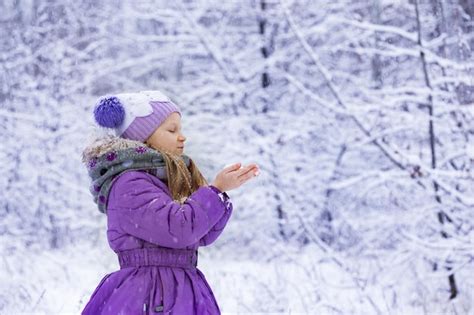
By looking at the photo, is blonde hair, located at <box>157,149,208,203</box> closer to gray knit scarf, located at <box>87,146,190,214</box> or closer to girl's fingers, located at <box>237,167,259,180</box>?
gray knit scarf, located at <box>87,146,190,214</box>

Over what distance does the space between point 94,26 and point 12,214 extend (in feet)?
8.33

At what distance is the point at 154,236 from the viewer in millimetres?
2256

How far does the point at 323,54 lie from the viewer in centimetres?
820

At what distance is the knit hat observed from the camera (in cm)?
247

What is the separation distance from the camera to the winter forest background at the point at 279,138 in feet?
20.3

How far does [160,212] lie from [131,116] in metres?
0.40

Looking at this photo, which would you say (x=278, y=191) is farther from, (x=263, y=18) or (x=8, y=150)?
(x=8, y=150)

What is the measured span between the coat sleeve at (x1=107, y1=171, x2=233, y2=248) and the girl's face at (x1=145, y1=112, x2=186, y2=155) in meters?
0.19

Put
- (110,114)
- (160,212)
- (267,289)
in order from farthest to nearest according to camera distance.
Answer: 1. (267,289)
2. (110,114)
3. (160,212)

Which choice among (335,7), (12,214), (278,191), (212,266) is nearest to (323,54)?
(335,7)

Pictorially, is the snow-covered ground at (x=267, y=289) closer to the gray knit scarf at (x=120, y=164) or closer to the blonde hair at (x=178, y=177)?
the blonde hair at (x=178, y=177)

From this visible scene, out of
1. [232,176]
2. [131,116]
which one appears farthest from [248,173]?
[131,116]

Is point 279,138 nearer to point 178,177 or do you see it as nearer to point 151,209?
point 178,177

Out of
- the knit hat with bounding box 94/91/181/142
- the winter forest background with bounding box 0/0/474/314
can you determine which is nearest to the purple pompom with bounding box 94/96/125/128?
the knit hat with bounding box 94/91/181/142
